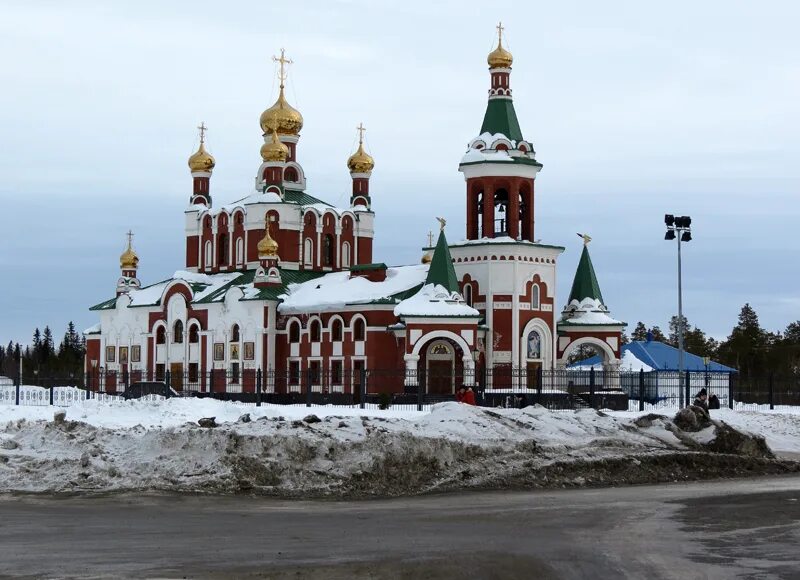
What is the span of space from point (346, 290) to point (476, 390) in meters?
12.0

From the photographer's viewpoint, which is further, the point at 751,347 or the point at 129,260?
the point at 751,347

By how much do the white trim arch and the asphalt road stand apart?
90.7 ft

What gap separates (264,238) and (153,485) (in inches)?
1338

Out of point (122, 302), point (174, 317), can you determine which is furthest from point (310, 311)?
point (122, 302)

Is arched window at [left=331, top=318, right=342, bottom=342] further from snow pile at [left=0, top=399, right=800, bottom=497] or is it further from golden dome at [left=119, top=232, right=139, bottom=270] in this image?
snow pile at [left=0, top=399, right=800, bottom=497]

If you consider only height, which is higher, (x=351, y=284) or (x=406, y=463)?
(x=351, y=284)

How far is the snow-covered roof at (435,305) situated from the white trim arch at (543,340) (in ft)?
7.69

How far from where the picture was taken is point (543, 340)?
152 feet

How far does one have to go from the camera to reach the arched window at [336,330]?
1884 inches

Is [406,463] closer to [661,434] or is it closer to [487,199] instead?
[661,434]

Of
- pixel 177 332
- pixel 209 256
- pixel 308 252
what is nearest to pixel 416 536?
pixel 177 332

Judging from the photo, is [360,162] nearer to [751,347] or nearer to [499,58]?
[499,58]

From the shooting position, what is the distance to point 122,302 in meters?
55.8

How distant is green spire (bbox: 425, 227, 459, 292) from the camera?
44.8m
